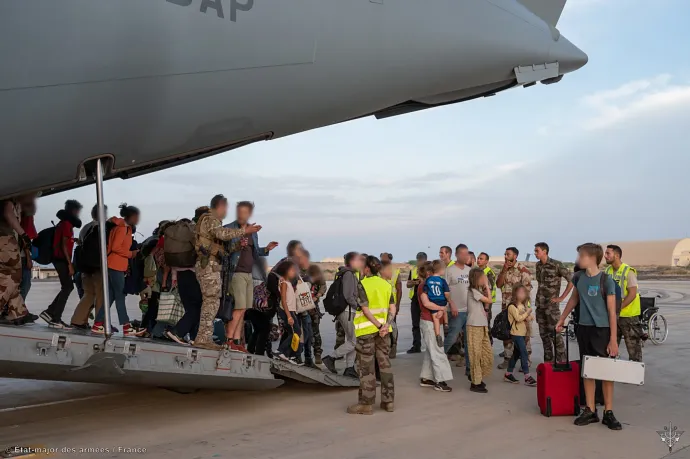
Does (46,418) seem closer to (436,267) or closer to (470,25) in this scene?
(436,267)

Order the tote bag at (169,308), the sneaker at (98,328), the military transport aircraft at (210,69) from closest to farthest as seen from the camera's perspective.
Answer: the military transport aircraft at (210,69), the sneaker at (98,328), the tote bag at (169,308)

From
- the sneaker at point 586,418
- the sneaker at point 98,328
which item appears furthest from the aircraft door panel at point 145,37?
the sneaker at point 586,418

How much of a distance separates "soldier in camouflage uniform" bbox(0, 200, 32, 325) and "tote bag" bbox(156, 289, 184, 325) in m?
1.34

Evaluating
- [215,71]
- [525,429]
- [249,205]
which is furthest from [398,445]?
[215,71]

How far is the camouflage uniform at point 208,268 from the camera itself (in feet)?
19.8

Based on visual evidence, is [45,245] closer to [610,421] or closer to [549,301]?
[610,421]

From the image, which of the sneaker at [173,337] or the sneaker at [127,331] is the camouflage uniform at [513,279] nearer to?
the sneaker at [173,337]

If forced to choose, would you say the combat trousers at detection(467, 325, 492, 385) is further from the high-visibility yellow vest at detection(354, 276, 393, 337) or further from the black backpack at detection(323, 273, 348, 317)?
the black backpack at detection(323, 273, 348, 317)

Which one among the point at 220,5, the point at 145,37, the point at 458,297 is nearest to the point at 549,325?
the point at 458,297

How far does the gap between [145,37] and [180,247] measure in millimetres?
2503

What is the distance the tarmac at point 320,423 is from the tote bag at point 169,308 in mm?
988

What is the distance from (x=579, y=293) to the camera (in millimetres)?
6199

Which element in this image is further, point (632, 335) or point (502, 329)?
point (502, 329)

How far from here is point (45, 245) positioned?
6789 millimetres
